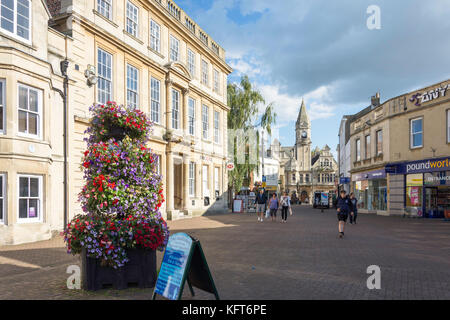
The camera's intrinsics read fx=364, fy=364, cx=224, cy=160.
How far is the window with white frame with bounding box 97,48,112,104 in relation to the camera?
16781 millimetres

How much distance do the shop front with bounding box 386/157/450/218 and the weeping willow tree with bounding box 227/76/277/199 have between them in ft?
42.8

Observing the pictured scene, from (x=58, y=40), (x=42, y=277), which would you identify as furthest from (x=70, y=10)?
(x=42, y=277)

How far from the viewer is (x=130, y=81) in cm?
1898

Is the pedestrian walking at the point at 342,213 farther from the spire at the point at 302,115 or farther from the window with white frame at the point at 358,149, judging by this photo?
the spire at the point at 302,115

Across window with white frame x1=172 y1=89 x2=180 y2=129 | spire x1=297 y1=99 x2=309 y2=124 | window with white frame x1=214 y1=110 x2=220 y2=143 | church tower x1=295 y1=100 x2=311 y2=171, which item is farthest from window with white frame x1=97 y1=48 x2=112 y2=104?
spire x1=297 y1=99 x2=309 y2=124

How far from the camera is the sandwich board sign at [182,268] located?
4.73 metres

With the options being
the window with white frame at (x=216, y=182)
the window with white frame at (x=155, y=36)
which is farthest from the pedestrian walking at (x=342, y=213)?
the window with white frame at (x=216, y=182)

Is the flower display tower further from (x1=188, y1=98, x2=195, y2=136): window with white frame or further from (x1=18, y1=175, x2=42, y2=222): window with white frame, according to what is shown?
(x1=188, y1=98, x2=195, y2=136): window with white frame

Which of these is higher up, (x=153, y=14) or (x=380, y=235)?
(x=153, y=14)

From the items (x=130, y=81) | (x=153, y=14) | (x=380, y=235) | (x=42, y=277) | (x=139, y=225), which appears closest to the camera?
(x=139, y=225)

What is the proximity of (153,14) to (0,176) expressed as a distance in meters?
13.4

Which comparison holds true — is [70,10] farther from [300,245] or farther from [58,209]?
[300,245]

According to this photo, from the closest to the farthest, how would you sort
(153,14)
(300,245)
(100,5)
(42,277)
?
(42,277), (300,245), (100,5), (153,14)

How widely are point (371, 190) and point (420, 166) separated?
742cm
